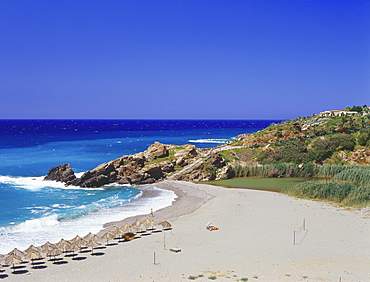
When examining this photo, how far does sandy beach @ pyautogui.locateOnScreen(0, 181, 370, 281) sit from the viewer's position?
63.8 ft

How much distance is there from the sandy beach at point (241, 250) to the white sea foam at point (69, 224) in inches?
123

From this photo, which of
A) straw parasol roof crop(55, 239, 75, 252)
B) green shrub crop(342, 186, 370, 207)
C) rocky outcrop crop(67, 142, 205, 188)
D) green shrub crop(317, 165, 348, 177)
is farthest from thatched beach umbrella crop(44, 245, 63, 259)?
green shrub crop(317, 165, 348, 177)

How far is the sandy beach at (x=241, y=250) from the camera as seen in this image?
1945 centimetres

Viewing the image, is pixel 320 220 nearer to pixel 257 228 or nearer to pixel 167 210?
pixel 257 228

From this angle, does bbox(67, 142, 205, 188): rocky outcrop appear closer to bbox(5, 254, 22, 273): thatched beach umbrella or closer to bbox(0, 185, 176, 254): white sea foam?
bbox(0, 185, 176, 254): white sea foam

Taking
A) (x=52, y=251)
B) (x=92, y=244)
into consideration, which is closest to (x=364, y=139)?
(x=92, y=244)

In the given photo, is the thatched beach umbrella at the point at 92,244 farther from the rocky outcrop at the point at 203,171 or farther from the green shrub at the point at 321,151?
the green shrub at the point at 321,151

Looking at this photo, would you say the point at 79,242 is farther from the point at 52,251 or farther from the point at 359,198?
the point at 359,198

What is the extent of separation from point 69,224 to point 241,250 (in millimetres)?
15860

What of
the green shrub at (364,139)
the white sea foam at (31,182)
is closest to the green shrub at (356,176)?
the green shrub at (364,139)

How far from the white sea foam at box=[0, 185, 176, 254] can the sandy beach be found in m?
3.12

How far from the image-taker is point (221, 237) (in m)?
25.8

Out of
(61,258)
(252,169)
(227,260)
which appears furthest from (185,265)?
(252,169)

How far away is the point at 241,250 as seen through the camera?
75.9 ft
